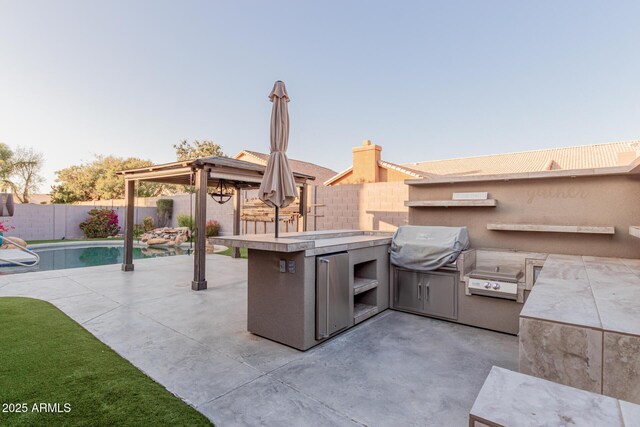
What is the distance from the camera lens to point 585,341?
1459 mm

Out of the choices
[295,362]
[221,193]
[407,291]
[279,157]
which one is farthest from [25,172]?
[407,291]

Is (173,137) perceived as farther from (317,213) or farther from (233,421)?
(233,421)

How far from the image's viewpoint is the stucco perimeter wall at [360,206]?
891 cm

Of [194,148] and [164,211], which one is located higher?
[194,148]

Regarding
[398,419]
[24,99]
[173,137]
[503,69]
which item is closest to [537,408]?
[398,419]

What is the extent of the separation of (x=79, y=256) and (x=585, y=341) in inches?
517

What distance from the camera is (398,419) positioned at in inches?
84.0

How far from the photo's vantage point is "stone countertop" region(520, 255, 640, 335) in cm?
154

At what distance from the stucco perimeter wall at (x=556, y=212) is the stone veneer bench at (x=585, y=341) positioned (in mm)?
2352

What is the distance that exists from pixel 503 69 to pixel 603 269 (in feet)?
33.5

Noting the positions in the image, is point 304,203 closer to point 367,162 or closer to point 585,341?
point 367,162

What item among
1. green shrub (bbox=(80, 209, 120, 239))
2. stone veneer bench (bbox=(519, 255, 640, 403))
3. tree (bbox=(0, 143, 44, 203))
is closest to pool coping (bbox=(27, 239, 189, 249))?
green shrub (bbox=(80, 209, 120, 239))

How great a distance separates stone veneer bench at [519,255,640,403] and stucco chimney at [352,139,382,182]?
1294cm

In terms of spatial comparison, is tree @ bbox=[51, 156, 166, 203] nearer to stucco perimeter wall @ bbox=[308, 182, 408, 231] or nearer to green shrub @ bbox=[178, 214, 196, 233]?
green shrub @ bbox=[178, 214, 196, 233]
